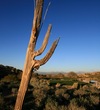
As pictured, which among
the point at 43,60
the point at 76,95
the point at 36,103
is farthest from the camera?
the point at 76,95

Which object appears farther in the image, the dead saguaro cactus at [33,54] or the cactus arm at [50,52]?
the dead saguaro cactus at [33,54]

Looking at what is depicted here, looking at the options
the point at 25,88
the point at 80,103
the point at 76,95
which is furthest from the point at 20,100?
the point at 76,95

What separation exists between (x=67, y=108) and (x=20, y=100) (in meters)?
4.22

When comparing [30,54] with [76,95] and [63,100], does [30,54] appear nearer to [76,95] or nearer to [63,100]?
[63,100]

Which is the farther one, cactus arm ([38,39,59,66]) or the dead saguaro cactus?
the dead saguaro cactus

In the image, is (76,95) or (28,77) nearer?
(28,77)

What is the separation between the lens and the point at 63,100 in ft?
48.2

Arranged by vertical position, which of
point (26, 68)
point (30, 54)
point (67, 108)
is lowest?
point (67, 108)

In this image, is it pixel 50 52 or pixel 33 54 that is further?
pixel 33 54

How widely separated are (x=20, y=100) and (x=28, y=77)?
2.81 feet

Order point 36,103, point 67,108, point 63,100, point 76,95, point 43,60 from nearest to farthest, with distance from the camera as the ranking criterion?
point 43,60
point 67,108
point 36,103
point 63,100
point 76,95

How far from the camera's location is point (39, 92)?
15.0m

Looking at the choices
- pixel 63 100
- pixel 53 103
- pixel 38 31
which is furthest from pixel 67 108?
pixel 38 31

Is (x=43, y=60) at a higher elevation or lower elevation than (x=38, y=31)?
lower
